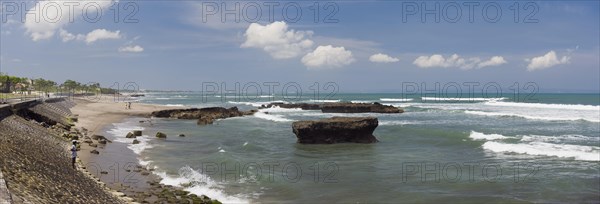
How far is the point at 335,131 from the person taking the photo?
30.6m

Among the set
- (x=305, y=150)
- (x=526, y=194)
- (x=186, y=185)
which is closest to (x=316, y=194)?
(x=186, y=185)

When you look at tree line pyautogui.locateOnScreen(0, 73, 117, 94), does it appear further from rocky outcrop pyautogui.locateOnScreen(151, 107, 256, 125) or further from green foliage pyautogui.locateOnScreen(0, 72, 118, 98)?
rocky outcrop pyautogui.locateOnScreen(151, 107, 256, 125)

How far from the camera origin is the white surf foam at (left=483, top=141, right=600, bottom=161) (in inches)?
958

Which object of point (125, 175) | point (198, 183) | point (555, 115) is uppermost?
point (555, 115)

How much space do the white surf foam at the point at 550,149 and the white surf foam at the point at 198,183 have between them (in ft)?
56.7

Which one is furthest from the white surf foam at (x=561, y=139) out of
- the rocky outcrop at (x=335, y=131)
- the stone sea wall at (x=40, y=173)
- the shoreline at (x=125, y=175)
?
the stone sea wall at (x=40, y=173)

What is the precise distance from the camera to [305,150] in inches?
1114

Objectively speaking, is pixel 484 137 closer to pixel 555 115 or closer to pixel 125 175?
pixel 125 175

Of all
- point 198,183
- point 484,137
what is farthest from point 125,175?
point 484,137

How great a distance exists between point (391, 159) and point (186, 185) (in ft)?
36.8

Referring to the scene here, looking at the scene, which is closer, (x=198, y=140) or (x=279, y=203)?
(x=279, y=203)

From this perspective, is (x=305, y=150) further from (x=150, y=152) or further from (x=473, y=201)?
(x=473, y=201)

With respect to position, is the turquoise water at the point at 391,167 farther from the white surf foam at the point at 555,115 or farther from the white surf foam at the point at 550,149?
the white surf foam at the point at 555,115

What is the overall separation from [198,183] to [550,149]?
19896 mm
